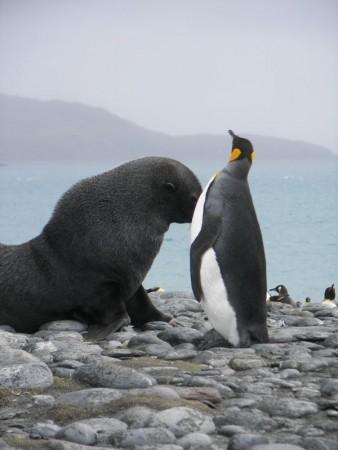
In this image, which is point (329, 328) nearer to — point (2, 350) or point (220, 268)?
point (220, 268)

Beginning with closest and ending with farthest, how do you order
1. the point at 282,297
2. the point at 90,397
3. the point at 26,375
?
the point at 90,397 < the point at 26,375 < the point at 282,297

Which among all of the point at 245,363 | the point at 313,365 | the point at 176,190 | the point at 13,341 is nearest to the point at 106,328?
the point at 13,341

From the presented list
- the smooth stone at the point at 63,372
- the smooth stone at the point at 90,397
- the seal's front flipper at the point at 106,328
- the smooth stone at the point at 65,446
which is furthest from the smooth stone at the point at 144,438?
the seal's front flipper at the point at 106,328

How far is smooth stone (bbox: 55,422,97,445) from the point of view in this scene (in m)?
3.49

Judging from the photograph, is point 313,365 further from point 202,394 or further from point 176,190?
point 176,190

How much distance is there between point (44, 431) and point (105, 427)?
0.25 meters

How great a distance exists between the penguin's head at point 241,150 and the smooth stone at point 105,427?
2546 mm

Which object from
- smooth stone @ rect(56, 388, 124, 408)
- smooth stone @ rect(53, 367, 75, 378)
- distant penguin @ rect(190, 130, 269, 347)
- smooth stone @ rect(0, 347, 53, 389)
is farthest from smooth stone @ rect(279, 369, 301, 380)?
smooth stone @ rect(0, 347, 53, 389)

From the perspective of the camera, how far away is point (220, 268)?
557cm

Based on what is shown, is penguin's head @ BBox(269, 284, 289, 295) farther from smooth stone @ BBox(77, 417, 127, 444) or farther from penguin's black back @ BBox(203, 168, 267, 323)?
smooth stone @ BBox(77, 417, 127, 444)

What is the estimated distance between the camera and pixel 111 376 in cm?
430

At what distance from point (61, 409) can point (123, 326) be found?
2558mm

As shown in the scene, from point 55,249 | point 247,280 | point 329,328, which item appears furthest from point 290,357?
point 55,249

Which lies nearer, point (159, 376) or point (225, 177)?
point (159, 376)
